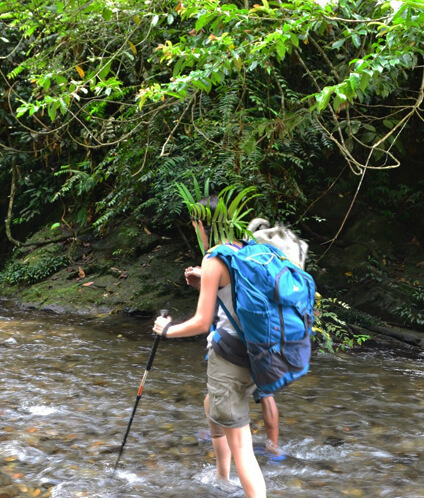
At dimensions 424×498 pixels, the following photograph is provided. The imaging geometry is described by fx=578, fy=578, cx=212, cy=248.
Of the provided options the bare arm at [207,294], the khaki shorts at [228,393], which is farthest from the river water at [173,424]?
the bare arm at [207,294]

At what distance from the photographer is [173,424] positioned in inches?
187

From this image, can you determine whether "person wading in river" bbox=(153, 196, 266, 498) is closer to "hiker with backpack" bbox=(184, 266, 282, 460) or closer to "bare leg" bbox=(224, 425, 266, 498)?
"bare leg" bbox=(224, 425, 266, 498)

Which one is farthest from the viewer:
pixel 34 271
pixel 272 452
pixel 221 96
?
pixel 34 271

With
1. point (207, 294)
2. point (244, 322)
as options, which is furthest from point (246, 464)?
point (207, 294)

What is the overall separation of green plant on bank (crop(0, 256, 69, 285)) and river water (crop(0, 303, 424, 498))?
3127 millimetres

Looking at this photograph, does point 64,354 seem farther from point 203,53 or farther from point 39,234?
point 39,234

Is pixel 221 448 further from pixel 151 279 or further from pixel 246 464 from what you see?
pixel 151 279

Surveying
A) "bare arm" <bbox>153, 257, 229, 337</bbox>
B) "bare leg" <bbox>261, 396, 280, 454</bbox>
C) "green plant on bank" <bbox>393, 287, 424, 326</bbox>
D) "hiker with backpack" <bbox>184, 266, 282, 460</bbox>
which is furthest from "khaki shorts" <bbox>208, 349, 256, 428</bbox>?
"green plant on bank" <bbox>393, 287, 424, 326</bbox>

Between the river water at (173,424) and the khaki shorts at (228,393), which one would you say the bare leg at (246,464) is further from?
the river water at (173,424)

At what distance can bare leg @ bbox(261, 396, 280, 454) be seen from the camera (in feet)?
13.1

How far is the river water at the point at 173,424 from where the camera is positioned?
3.72 meters

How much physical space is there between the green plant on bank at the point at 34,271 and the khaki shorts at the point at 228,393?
26.3 feet

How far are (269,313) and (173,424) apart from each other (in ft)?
7.61

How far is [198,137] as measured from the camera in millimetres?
7609
